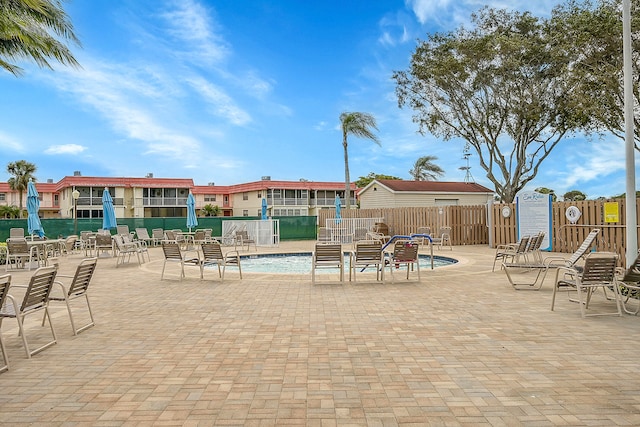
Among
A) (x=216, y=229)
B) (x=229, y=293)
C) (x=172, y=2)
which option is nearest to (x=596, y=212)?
(x=229, y=293)

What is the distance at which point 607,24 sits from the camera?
1652 cm

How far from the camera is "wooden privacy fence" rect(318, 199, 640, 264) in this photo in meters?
14.4

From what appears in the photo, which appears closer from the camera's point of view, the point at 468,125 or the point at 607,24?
the point at 607,24

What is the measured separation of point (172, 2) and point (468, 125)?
19.5m

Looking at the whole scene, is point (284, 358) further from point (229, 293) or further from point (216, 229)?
point (216, 229)

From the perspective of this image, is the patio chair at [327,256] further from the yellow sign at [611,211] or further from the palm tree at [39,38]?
the palm tree at [39,38]

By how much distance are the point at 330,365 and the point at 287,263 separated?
11.3 m

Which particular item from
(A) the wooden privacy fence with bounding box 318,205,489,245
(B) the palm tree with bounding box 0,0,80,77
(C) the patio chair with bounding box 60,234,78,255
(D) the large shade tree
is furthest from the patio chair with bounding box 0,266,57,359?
(D) the large shade tree

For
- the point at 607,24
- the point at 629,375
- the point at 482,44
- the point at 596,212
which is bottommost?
the point at 629,375

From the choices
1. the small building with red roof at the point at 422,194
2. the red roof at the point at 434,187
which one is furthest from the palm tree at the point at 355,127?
the red roof at the point at 434,187

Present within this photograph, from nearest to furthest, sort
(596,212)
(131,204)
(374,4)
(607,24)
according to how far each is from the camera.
→ (596,212), (607,24), (374,4), (131,204)

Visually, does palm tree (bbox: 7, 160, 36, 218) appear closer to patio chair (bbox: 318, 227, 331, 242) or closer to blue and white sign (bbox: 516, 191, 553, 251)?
patio chair (bbox: 318, 227, 331, 242)

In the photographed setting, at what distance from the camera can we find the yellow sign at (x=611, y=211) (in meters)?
13.4

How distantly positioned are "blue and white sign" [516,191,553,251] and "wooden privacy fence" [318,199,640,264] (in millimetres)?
639
